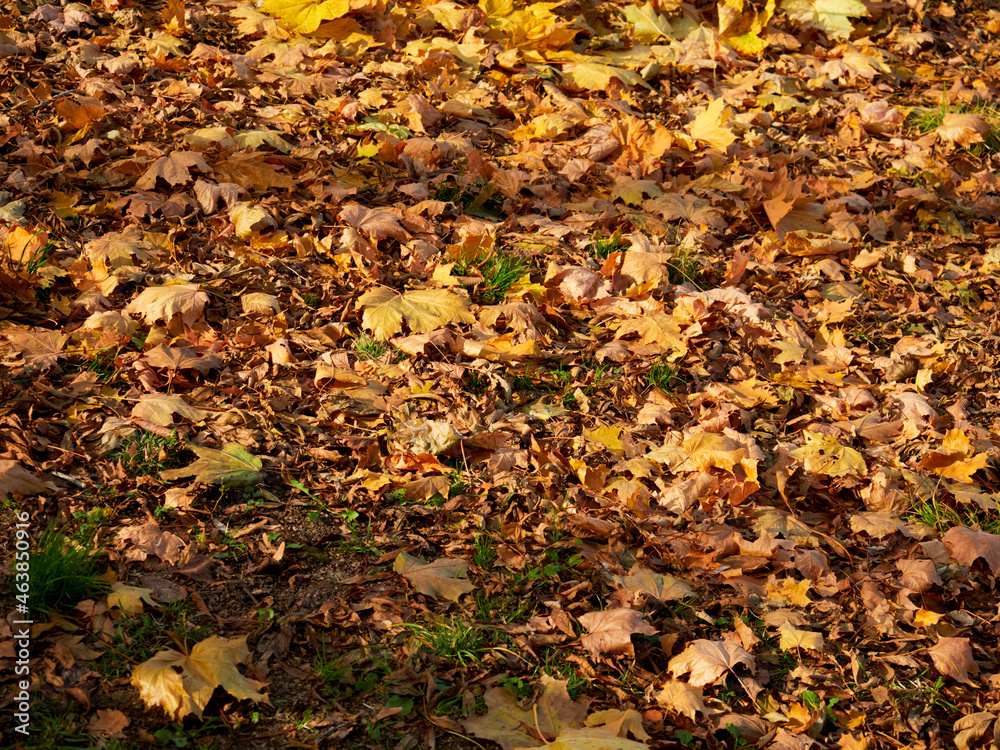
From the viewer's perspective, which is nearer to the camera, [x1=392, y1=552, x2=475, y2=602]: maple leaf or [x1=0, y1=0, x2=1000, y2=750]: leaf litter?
[x1=0, y1=0, x2=1000, y2=750]: leaf litter

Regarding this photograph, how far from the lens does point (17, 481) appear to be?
2.28 m

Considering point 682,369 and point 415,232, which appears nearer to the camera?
point 682,369

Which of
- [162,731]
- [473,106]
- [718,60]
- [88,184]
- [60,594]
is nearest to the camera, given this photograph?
[162,731]

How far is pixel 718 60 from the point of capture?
17.2 feet

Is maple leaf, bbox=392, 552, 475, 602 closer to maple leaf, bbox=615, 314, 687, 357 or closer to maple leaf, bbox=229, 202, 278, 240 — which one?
maple leaf, bbox=615, 314, 687, 357

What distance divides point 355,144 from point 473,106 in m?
0.80

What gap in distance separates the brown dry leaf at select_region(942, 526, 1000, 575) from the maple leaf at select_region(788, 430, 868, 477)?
36 centimetres

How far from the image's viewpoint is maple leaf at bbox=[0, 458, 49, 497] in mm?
2260

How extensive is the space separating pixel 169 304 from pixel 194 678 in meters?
1.44

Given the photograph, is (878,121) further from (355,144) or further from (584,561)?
(584,561)

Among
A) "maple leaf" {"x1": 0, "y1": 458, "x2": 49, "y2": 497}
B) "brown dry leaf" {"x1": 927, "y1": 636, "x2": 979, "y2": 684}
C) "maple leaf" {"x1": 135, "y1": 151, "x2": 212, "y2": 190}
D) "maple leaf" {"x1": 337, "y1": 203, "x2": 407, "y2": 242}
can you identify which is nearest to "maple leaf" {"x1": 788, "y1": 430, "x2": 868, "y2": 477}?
"brown dry leaf" {"x1": 927, "y1": 636, "x2": 979, "y2": 684}

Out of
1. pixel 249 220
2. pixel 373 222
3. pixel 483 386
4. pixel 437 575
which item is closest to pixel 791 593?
pixel 437 575

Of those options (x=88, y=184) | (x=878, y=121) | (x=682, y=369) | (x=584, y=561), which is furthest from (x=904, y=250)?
(x=88, y=184)

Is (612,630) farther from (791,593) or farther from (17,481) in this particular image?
(17,481)
